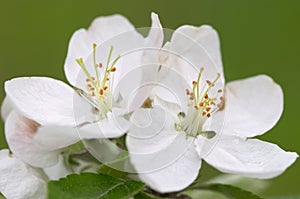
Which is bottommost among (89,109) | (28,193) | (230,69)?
(230,69)

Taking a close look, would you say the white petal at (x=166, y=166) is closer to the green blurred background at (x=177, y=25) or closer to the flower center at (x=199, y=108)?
the flower center at (x=199, y=108)

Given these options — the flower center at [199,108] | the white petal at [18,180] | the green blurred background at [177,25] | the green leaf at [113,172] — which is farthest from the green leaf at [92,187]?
the green blurred background at [177,25]

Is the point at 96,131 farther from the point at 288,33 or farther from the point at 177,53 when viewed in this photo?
the point at 288,33

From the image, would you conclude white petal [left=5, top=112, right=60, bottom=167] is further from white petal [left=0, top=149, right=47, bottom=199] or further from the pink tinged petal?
the pink tinged petal

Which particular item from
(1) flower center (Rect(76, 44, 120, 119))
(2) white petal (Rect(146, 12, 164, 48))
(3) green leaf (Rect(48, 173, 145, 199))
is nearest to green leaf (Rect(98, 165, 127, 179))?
(3) green leaf (Rect(48, 173, 145, 199))

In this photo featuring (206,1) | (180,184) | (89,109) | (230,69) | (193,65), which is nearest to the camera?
(180,184)

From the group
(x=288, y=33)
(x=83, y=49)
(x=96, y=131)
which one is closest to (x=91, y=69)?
(x=83, y=49)
